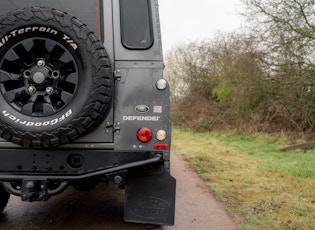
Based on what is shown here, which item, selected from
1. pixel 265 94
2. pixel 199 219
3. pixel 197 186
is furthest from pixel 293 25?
pixel 199 219

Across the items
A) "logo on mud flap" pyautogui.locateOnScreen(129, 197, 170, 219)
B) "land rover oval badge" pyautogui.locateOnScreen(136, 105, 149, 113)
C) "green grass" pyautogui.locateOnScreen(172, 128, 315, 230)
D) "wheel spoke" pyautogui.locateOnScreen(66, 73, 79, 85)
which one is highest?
"wheel spoke" pyautogui.locateOnScreen(66, 73, 79, 85)

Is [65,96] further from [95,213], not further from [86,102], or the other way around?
[95,213]

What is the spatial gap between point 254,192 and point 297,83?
817 centimetres

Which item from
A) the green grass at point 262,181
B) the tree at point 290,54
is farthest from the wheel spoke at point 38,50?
the tree at point 290,54

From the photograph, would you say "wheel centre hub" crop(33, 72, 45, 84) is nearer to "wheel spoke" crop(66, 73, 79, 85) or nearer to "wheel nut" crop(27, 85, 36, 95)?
"wheel nut" crop(27, 85, 36, 95)

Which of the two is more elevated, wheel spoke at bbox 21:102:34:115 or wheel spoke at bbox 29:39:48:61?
wheel spoke at bbox 29:39:48:61

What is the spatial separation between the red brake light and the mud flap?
15.6 inches

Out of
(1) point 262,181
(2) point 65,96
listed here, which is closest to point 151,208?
(2) point 65,96

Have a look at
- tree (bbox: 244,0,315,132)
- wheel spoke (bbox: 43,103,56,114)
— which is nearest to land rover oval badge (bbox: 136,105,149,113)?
wheel spoke (bbox: 43,103,56,114)

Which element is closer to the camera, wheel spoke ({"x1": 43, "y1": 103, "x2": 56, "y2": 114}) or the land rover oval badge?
wheel spoke ({"x1": 43, "y1": 103, "x2": 56, "y2": 114})

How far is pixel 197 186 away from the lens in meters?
7.19

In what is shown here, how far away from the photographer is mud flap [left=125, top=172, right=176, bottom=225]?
13.3 feet

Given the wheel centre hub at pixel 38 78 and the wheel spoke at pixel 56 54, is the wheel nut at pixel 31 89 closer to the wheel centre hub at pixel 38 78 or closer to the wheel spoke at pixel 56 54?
the wheel centre hub at pixel 38 78

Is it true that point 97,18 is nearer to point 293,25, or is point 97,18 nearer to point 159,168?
point 159,168
